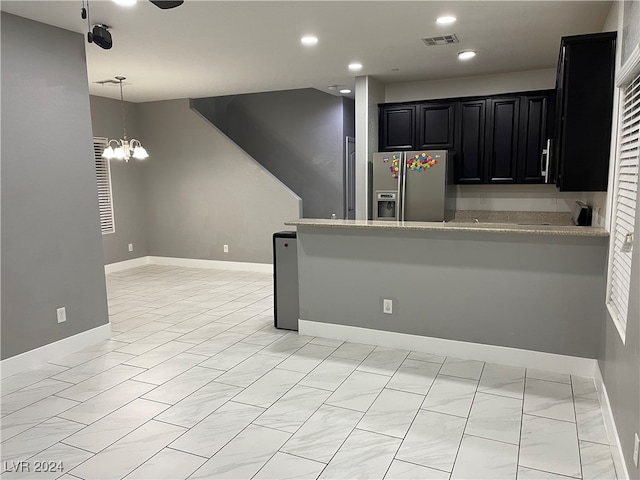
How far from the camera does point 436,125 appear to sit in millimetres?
5352

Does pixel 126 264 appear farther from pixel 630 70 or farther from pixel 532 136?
pixel 630 70

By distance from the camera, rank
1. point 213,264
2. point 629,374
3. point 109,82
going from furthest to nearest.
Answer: point 213,264 → point 109,82 → point 629,374

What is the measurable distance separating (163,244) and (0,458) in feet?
18.2

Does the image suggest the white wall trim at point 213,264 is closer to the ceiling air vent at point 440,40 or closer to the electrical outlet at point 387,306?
the electrical outlet at point 387,306

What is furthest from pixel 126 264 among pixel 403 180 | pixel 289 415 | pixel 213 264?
pixel 289 415

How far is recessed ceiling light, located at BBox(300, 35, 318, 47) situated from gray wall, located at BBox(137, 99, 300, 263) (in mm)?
2923

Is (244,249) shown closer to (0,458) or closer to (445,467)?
(0,458)

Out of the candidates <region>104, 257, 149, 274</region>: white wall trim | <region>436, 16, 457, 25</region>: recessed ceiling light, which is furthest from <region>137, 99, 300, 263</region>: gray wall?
<region>436, 16, 457, 25</region>: recessed ceiling light

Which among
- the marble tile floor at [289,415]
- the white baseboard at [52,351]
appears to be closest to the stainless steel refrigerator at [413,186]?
the marble tile floor at [289,415]

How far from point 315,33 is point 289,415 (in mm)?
3030

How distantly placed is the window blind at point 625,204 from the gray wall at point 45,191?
395 centimetres

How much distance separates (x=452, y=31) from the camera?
147 inches

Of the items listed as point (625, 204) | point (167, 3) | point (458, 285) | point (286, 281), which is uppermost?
point (167, 3)

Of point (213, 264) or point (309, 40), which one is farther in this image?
point (213, 264)
